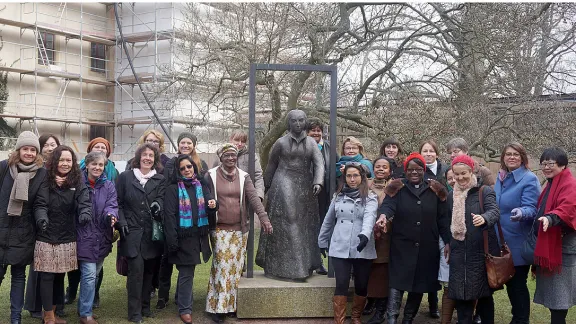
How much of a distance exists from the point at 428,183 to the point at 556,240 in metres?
1.22

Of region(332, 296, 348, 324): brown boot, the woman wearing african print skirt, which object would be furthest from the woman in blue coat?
the woman wearing african print skirt

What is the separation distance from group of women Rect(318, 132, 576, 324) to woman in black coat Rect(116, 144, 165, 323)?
1.71m

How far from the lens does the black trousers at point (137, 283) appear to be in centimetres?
614

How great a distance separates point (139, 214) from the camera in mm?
6094

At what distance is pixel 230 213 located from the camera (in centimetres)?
624

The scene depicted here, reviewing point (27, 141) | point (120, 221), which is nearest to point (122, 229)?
point (120, 221)

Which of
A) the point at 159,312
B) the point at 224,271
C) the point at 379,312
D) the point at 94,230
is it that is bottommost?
the point at 159,312

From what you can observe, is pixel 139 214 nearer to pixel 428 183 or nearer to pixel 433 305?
pixel 428 183

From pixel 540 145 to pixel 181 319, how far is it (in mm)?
5973

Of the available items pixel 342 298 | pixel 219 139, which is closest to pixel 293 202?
pixel 342 298

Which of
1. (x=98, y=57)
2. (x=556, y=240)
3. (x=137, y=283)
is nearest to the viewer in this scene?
(x=556, y=240)

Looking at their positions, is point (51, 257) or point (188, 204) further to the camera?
point (188, 204)

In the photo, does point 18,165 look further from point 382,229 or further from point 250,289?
point 382,229

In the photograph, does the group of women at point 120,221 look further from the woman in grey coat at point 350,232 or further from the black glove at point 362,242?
the black glove at point 362,242
